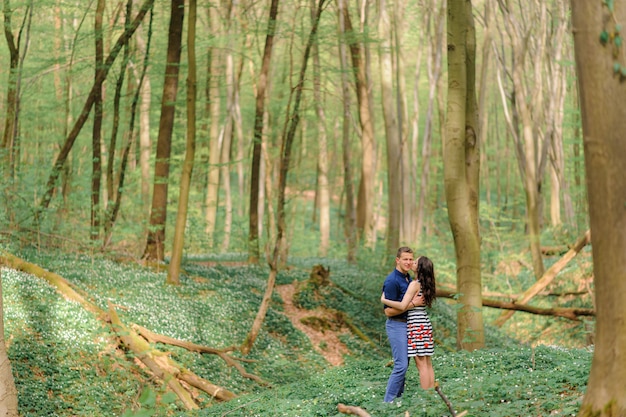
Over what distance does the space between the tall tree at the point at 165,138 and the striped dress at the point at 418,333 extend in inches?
432

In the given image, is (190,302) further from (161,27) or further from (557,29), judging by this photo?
(557,29)

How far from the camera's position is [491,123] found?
55781mm

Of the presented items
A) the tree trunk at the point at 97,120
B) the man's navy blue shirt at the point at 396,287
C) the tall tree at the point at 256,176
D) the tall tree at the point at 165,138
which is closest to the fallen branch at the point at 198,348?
the tree trunk at the point at 97,120

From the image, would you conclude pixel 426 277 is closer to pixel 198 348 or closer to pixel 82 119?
pixel 198 348

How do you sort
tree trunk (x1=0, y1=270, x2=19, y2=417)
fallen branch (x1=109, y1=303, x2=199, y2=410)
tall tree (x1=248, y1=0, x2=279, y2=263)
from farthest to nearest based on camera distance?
tall tree (x1=248, y1=0, x2=279, y2=263), fallen branch (x1=109, y1=303, x2=199, y2=410), tree trunk (x1=0, y1=270, x2=19, y2=417)

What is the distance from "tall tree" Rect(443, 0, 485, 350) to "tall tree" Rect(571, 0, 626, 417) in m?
5.87

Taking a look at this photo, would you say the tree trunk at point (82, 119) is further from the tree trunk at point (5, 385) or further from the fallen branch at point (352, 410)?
the fallen branch at point (352, 410)

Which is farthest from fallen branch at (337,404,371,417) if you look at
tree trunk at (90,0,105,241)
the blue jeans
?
tree trunk at (90,0,105,241)

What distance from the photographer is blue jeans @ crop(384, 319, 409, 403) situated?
744 centimetres

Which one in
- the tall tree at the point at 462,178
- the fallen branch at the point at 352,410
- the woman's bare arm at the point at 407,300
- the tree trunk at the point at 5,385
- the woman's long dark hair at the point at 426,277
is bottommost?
the fallen branch at the point at 352,410

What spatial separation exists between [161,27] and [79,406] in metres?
19.7

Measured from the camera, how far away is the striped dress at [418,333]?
755cm

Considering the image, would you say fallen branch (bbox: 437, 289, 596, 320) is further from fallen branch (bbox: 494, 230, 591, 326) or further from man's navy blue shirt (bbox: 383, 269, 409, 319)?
man's navy blue shirt (bbox: 383, 269, 409, 319)

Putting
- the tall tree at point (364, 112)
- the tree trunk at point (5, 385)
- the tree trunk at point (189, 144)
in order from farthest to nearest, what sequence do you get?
the tall tree at point (364, 112)
the tree trunk at point (189, 144)
the tree trunk at point (5, 385)
